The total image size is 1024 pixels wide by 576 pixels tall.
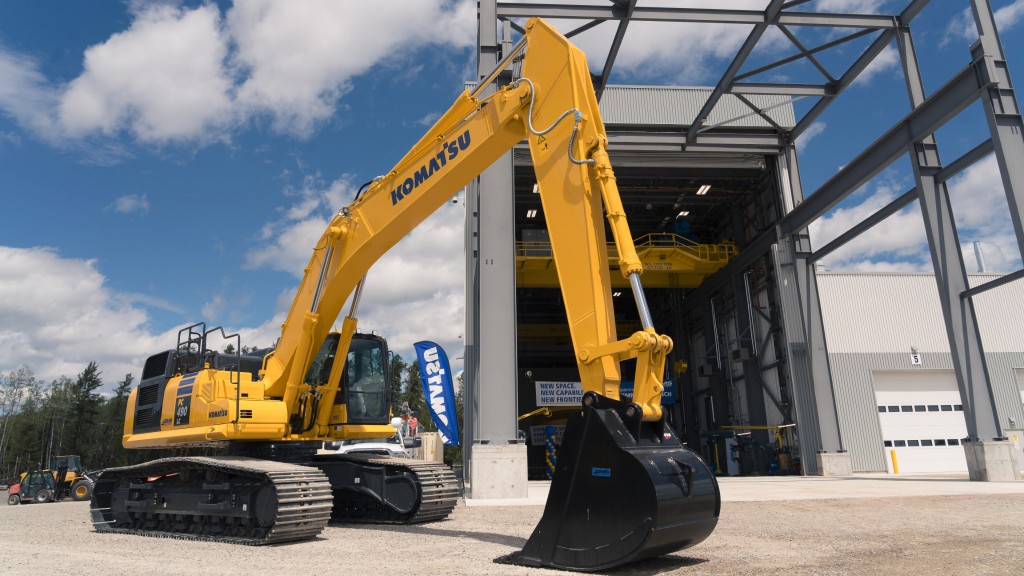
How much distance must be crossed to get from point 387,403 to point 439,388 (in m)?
9.32

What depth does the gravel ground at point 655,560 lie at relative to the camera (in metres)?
5.42

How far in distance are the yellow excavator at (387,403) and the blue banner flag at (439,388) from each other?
8.81m

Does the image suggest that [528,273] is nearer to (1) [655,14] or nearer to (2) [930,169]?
(1) [655,14]

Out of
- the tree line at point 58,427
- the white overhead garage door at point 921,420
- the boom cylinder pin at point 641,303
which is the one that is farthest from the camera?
the tree line at point 58,427

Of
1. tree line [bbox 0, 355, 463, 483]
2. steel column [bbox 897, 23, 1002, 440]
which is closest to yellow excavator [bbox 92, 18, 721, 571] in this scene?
steel column [bbox 897, 23, 1002, 440]

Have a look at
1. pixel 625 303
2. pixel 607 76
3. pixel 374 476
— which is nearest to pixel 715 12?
pixel 607 76

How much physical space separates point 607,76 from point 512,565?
14192 mm

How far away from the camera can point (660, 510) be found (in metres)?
4.56

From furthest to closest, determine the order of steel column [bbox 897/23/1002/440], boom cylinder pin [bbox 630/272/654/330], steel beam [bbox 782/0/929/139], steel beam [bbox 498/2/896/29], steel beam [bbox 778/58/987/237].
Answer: steel beam [bbox 782/0/929/139], steel beam [bbox 498/2/896/29], steel column [bbox 897/23/1002/440], steel beam [bbox 778/58/987/237], boom cylinder pin [bbox 630/272/654/330]

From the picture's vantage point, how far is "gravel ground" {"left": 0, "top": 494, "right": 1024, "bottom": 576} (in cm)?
542

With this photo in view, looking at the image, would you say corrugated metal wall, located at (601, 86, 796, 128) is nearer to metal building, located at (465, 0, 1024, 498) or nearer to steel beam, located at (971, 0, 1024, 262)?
metal building, located at (465, 0, 1024, 498)

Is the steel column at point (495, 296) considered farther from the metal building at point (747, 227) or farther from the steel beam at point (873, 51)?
the steel beam at point (873, 51)

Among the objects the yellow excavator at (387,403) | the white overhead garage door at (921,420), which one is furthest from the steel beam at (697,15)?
the white overhead garage door at (921,420)

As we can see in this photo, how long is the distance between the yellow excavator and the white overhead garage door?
19.8m
